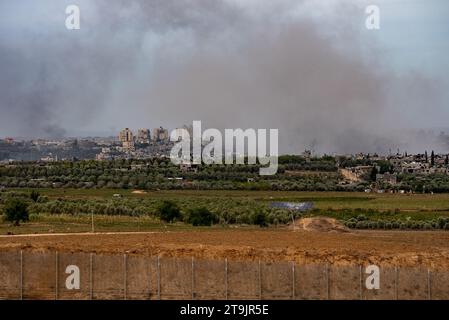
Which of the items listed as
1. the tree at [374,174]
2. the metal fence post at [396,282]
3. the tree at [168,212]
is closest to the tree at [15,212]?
the tree at [168,212]

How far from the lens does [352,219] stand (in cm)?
7425

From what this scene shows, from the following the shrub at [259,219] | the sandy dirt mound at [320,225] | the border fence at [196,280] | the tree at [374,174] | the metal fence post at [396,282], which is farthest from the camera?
the tree at [374,174]

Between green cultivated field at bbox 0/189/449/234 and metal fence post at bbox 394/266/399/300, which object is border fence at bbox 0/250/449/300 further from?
green cultivated field at bbox 0/189/449/234

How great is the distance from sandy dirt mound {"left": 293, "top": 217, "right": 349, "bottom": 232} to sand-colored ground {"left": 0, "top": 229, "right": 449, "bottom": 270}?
7.80m

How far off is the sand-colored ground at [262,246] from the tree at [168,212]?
18.1 m

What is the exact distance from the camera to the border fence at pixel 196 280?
31.8 m

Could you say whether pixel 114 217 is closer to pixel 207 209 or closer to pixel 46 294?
pixel 207 209

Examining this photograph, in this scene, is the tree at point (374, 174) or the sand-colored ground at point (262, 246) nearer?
the sand-colored ground at point (262, 246)

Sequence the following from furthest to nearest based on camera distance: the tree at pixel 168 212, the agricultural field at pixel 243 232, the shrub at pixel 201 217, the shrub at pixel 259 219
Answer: the tree at pixel 168 212 < the shrub at pixel 259 219 < the shrub at pixel 201 217 < the agricultural field at pixel 243 232

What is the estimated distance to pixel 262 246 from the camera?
4578 centimetres

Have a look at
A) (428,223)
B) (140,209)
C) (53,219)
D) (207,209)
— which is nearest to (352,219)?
(428,223)

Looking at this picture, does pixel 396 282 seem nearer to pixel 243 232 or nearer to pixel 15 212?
pixel 243 232

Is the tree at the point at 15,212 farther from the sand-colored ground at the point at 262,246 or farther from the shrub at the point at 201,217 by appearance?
the sand-colored ground at the point at 262,246

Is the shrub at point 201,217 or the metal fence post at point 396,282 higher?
the metal fence post at point 396,282
